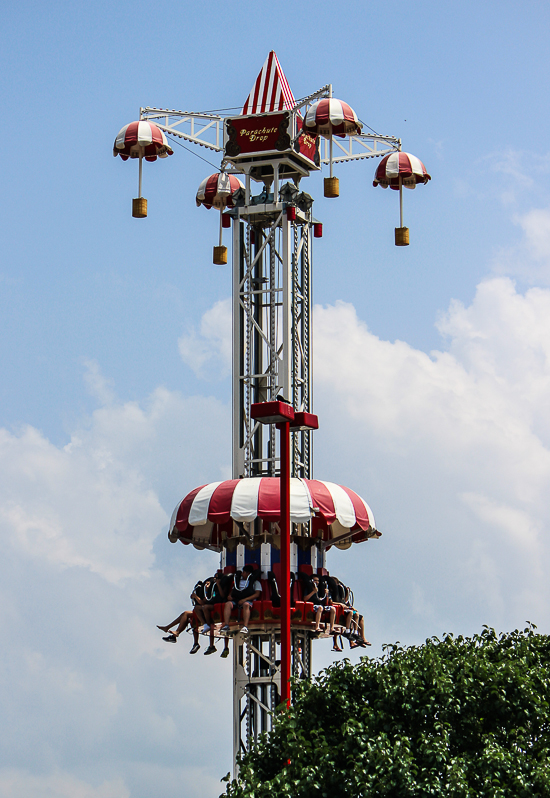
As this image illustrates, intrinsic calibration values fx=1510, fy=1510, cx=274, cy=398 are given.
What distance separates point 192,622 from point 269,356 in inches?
334

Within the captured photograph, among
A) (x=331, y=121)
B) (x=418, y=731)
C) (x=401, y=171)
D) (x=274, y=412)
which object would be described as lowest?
(x=418, y=731)

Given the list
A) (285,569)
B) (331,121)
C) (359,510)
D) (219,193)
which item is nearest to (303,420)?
(285,569)

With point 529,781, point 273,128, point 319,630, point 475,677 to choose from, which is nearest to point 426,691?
point 475,677

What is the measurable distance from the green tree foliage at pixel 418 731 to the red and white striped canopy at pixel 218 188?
68.8ft

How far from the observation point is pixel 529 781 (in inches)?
1149

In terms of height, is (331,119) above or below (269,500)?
above

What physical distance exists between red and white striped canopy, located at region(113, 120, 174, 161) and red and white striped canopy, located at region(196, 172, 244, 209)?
7.86 feet

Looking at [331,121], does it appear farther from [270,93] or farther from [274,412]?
[274,412]

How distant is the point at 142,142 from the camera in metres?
47.2

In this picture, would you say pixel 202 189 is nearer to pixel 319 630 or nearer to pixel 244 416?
pixel 244 416

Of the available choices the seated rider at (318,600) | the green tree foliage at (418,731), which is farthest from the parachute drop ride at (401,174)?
the green tree foliage at (418,731)

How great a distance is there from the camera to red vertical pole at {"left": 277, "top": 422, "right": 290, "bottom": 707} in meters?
33.3

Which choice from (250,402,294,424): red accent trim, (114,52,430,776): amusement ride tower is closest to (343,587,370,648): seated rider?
(114,52,430,776): amusement ride tower

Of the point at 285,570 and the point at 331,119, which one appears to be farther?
the point at 331,119
